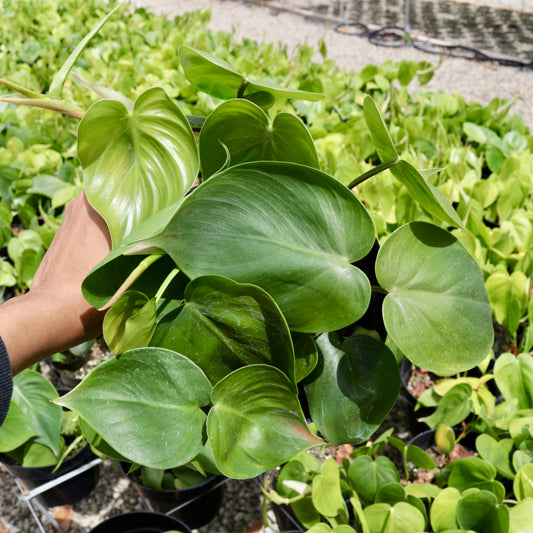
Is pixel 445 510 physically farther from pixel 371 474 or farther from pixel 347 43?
pixel 347 43

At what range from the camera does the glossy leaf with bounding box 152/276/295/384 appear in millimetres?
368

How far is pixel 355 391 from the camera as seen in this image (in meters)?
0.44

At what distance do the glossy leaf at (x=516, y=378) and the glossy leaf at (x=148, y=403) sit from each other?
69cm

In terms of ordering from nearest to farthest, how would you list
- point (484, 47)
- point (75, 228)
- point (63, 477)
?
point (75, 228)
point (63, 477)
point (484, 47)

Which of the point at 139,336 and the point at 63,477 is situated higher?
the point at 139,336

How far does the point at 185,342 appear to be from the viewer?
41cm

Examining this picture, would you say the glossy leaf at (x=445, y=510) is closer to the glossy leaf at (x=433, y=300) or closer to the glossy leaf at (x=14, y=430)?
the glossy leaf at (x=433, y=300)

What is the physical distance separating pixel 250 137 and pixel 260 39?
410 cm

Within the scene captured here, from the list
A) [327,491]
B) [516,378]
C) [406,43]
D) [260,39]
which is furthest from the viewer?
[260,39]

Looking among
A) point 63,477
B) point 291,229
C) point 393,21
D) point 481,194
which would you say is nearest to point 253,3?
point 393,21

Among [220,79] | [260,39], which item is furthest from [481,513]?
[260,39]

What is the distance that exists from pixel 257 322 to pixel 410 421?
0.90 m

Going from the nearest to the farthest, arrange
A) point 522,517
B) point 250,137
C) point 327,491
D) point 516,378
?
1. point 250,137
2. point 522,517
3. point 327,491
4. point 516,378

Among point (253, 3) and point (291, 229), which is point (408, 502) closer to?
point (291, 229)
